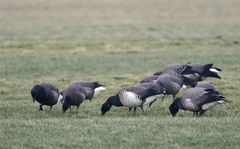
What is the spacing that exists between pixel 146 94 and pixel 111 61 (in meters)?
10.6

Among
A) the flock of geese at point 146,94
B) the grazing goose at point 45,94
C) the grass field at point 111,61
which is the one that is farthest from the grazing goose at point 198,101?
the grazing goose at point 45,94

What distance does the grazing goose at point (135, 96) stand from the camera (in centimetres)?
1294

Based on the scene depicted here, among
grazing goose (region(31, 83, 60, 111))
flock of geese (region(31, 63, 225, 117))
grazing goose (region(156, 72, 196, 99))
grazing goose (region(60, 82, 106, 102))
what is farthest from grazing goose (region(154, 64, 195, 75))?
grazing goose (region(31, 83, 60, 111))

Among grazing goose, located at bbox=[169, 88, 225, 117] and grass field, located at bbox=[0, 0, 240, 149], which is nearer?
grass field, located at bbox=[0, 0, 240, 149]

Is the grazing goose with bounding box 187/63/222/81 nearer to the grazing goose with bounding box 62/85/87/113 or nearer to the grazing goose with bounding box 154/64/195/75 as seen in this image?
→ the grazing goose with bounding box 154/64/195/75

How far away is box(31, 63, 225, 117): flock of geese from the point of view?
41.1ft

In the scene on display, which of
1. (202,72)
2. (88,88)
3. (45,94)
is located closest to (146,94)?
(88,88)

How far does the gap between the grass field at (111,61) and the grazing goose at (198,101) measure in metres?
0.25

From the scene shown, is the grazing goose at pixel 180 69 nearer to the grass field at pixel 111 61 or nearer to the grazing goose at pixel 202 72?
the grazing goose at pixel 202 72

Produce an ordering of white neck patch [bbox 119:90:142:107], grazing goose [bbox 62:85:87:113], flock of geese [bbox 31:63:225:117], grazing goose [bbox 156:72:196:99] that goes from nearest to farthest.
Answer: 1. flock of geese [bbox 31:63:225:117]
2. white neck patch [bbox 119:90:142:107]
3. grazing goose [bbox 62:85:87:113]
4. grazing goose [bbox 156:72:196:99]

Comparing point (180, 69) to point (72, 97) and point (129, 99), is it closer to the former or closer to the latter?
point (129, 99)

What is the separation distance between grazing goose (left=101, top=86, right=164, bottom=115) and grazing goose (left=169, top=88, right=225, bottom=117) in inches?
21.2

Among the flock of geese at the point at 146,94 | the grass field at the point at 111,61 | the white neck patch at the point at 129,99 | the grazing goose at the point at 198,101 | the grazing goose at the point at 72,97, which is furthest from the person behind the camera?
the grazing goose at the point at 72,97

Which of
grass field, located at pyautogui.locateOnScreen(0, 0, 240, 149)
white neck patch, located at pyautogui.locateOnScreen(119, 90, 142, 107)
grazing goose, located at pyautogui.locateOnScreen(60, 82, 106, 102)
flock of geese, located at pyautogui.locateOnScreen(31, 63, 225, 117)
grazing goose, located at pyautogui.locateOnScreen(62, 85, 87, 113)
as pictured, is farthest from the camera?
grazing goose, located at pyautogui.locateOnScreen(60, 82, 106, 102)
